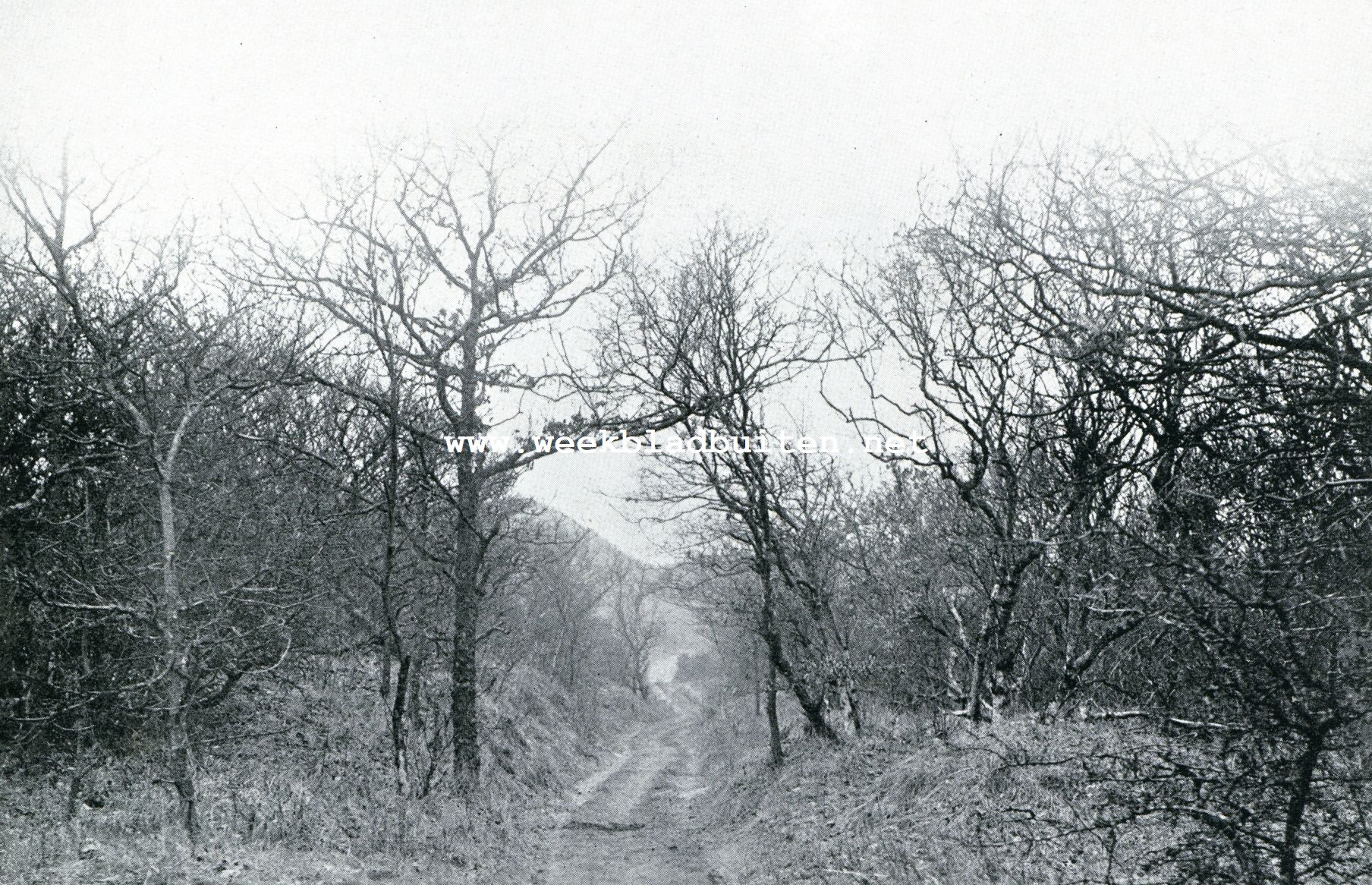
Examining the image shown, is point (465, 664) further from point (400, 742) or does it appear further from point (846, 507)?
point (846, 507)

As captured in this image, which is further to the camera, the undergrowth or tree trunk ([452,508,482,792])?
tree trunk ([452,508,482,792])

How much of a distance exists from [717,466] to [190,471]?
8120mm

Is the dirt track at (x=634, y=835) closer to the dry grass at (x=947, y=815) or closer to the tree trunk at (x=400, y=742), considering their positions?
the dry grass at (x=947, y=815)

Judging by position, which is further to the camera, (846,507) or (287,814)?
(846,507)

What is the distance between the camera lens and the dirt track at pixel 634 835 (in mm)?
8711

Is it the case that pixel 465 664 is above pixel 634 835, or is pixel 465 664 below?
above

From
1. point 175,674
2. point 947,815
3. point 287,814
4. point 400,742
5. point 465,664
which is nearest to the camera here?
point 175,674

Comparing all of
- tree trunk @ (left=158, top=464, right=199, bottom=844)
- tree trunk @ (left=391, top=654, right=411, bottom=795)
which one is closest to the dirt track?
tree trunk @ (left=391, top=654, right=411, bottom=795)

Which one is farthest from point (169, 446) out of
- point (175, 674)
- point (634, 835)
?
point (634, 835)

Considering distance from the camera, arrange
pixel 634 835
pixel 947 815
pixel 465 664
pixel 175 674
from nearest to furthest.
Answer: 1. pixel 175 674
2. pixel 947 815
3. pixel 634 835
4. pixel 465 664

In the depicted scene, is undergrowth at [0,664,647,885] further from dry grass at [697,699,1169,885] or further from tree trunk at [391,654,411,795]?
dry grass at [697,699,1169,885]

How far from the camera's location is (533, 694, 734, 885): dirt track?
8.71 meters

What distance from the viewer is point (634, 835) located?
35.9 feet

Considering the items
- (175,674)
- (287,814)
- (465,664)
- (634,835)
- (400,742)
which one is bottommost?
(634,835)
